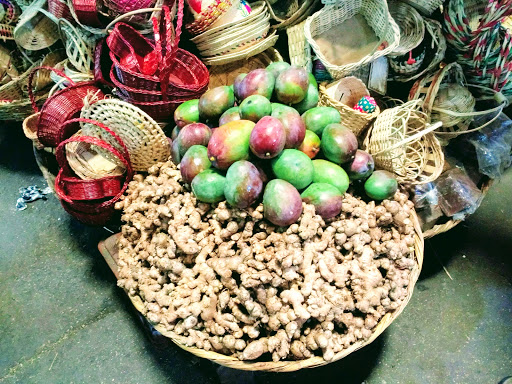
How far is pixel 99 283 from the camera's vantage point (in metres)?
2.59

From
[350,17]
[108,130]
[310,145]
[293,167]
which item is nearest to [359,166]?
[310,145]

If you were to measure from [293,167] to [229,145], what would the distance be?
287 mm

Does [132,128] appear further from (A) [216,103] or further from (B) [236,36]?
(B) [236,36]

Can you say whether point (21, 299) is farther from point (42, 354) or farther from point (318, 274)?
point (318, 274)

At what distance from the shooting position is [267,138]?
1.55m

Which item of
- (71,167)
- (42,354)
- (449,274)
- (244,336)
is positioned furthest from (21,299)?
→ (449,274)

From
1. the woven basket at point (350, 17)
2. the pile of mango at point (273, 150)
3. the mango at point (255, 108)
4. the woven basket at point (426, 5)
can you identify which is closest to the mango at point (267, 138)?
the pile of mango at point (273, 150)

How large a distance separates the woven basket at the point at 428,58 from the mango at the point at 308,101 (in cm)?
78

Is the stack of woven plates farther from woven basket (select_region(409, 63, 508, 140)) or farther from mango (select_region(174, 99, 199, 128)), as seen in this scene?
woven basket (select_region(409, 63, 508, 140))

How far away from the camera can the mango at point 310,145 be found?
182 cm

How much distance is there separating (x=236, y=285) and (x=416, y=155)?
4.35ft

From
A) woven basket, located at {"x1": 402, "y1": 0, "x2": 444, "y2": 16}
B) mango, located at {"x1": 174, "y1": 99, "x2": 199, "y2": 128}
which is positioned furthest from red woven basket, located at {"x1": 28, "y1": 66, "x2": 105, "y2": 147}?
woven basket, located at {"x1": 402, "y1": 0, "x2": 444, "y2": 16}

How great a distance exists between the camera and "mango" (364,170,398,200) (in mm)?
1855

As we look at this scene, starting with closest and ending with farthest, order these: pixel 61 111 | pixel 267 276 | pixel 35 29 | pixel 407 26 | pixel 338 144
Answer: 1. pixel 267 276
2. pixel 338 144
3. pixel 61 111
4. pixel 407 26
5. pixel 35 29
